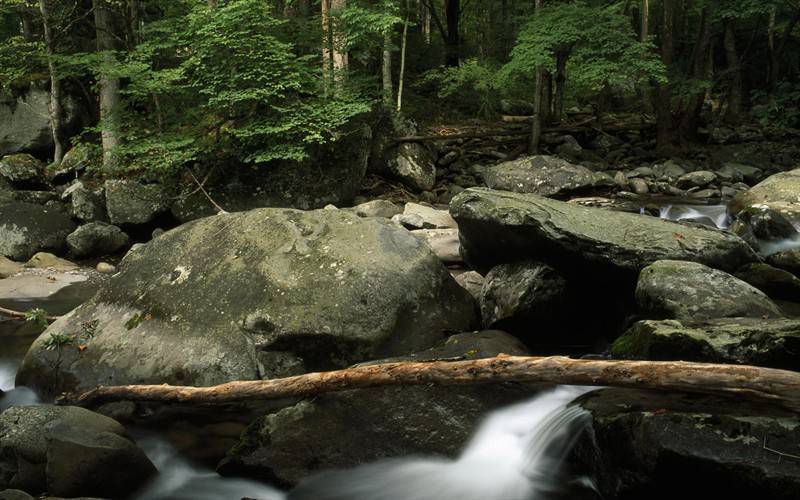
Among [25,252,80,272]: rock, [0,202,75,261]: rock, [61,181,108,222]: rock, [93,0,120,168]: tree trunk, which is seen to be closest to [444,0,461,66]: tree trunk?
[93,0,120,168]: tree trunk

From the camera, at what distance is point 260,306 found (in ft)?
17.0

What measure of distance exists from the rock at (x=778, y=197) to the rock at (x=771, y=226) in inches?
22.4

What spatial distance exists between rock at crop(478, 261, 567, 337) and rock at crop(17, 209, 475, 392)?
0.34 metres

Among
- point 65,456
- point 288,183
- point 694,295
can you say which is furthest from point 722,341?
A: point 288,183

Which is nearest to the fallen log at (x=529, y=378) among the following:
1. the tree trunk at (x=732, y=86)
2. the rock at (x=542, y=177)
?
the rock at (x=542, y=177)

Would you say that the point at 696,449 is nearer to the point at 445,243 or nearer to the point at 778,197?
the point at 445,243

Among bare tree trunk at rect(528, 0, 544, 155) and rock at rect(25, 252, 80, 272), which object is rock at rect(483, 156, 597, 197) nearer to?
bare tree trunk at rect(528, 0, 544, 155)

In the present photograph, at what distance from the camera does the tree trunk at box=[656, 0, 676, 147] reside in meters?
15.1

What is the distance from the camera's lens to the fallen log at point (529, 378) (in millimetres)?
2861

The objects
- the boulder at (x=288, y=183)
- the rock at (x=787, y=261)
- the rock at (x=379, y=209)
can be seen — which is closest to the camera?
the rock at (x=787, y=261)

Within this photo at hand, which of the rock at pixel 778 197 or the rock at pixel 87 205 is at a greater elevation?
the rock at pixel 778 197

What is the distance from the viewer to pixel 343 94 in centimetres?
1179

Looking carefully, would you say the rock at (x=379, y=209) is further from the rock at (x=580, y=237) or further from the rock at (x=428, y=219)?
the rock at (x=580, y=237)

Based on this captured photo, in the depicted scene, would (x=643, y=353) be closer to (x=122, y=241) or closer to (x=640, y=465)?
(x=640, y=465)
